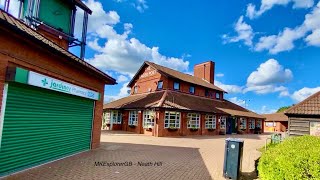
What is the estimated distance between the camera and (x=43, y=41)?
26.5ft

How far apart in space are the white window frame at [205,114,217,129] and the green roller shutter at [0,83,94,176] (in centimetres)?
1740

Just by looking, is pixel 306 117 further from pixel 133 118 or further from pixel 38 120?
pixel 133 118

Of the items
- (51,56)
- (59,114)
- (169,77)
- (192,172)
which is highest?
(169,77)

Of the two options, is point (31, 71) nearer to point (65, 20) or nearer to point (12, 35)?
point (12, 35)

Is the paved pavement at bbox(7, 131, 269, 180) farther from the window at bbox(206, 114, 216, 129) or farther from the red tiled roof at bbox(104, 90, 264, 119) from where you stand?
the window at bbox(206, 114, 216, 129)

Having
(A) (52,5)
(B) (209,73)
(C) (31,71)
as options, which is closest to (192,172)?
(C) (31,71)

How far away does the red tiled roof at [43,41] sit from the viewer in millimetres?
6697

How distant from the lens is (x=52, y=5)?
15.4 meters

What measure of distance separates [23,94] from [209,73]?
31174mm

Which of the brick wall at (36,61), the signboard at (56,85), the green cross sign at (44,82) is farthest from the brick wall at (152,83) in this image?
the green cross sign at (44,82)

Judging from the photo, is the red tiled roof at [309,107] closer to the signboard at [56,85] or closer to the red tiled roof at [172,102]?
the red tiled roof at [172,102]

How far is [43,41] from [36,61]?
0.71 m

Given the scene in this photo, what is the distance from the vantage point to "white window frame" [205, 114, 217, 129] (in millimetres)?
26647

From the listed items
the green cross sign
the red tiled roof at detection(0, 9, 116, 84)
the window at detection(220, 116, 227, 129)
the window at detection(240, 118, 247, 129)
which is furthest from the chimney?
the green cross sign
